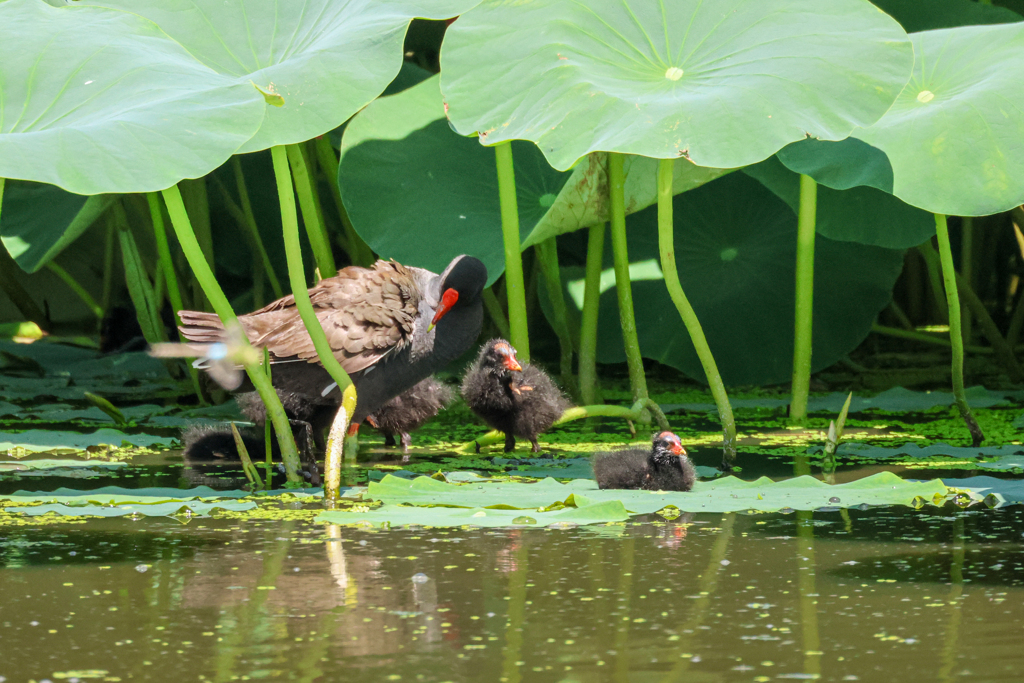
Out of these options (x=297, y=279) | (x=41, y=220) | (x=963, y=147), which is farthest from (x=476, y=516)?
(x=41, y=220)

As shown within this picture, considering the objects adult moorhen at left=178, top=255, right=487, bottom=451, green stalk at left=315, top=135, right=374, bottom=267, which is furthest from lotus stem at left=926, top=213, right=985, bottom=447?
green stalk at left=315, top=135, right=374, bottom=267

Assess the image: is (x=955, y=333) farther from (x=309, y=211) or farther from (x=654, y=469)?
(x=309, y=211)

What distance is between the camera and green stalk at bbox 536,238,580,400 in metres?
4.31

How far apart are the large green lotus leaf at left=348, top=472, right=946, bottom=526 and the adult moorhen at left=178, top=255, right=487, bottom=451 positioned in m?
0.72

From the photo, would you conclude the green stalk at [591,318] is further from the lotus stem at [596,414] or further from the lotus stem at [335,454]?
the lotus stem at [335,454]

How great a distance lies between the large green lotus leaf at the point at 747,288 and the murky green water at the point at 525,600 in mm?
2170

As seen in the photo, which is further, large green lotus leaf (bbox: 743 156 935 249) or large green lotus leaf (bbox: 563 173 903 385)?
large green lotus leaf (bbox: 563 173 903 385)

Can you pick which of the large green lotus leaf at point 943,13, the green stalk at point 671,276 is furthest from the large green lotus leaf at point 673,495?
the large green lotus leaf at point 943,13

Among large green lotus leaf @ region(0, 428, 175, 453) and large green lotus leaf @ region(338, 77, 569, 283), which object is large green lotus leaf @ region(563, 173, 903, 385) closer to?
large green lotus leaf @ region(338, 77, 569, 283)

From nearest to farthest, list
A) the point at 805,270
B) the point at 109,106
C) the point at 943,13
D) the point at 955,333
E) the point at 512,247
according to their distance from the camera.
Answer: the point at 109,106
the point at 955,333
the point at 512,247
the point at 805,270
the point at 943,13

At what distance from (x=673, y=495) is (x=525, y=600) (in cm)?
87

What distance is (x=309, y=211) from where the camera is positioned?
145 inches

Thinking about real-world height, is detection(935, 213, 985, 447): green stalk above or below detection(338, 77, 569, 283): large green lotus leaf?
below

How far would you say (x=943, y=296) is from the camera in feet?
16.5
